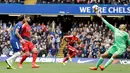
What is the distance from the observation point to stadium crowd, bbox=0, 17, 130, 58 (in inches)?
1298

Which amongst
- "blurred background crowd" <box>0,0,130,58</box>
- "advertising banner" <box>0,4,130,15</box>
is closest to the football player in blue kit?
"blurred background crowd" <box>0,0,130,58</box>

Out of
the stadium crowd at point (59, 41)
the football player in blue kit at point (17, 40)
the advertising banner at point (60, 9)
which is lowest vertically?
the stadium crowd at point (59, 41)

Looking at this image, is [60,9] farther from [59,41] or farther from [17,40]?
[17,40]

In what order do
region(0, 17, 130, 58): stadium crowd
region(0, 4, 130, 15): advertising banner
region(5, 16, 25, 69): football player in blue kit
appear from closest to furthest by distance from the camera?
region(5, 16, 25, 69): football player in blue kit < region(0, 17, 130, 58): stadium crowd < region(0, 4, 130, 15): advertising banner

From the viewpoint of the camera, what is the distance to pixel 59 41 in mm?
34781

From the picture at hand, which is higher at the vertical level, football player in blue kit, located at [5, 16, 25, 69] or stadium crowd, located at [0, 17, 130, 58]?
football player in blue kit, located at [5, 16, 25, 69]

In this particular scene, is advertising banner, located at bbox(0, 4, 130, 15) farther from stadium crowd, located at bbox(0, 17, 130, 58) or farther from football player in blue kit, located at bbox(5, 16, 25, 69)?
football player in blue kit, located at bbox(5, 16, 25, 69)

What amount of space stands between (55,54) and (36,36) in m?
2.15

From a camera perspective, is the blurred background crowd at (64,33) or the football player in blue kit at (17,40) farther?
the blurred background crowd at (64,33)

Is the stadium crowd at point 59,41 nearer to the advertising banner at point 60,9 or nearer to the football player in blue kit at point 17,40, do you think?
the advertising banner at point 60,9

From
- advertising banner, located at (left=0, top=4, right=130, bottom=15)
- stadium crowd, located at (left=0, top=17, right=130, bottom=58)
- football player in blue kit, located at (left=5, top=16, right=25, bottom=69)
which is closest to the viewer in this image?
football player in blue kit, located at (left=5, top=16, right=25, bottom=69)

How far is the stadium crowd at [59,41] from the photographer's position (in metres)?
33.0

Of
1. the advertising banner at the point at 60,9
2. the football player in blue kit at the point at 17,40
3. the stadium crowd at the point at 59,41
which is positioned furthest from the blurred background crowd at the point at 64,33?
the football player in blue kit at the point at 17,40

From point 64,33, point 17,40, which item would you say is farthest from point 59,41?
point 17,40
